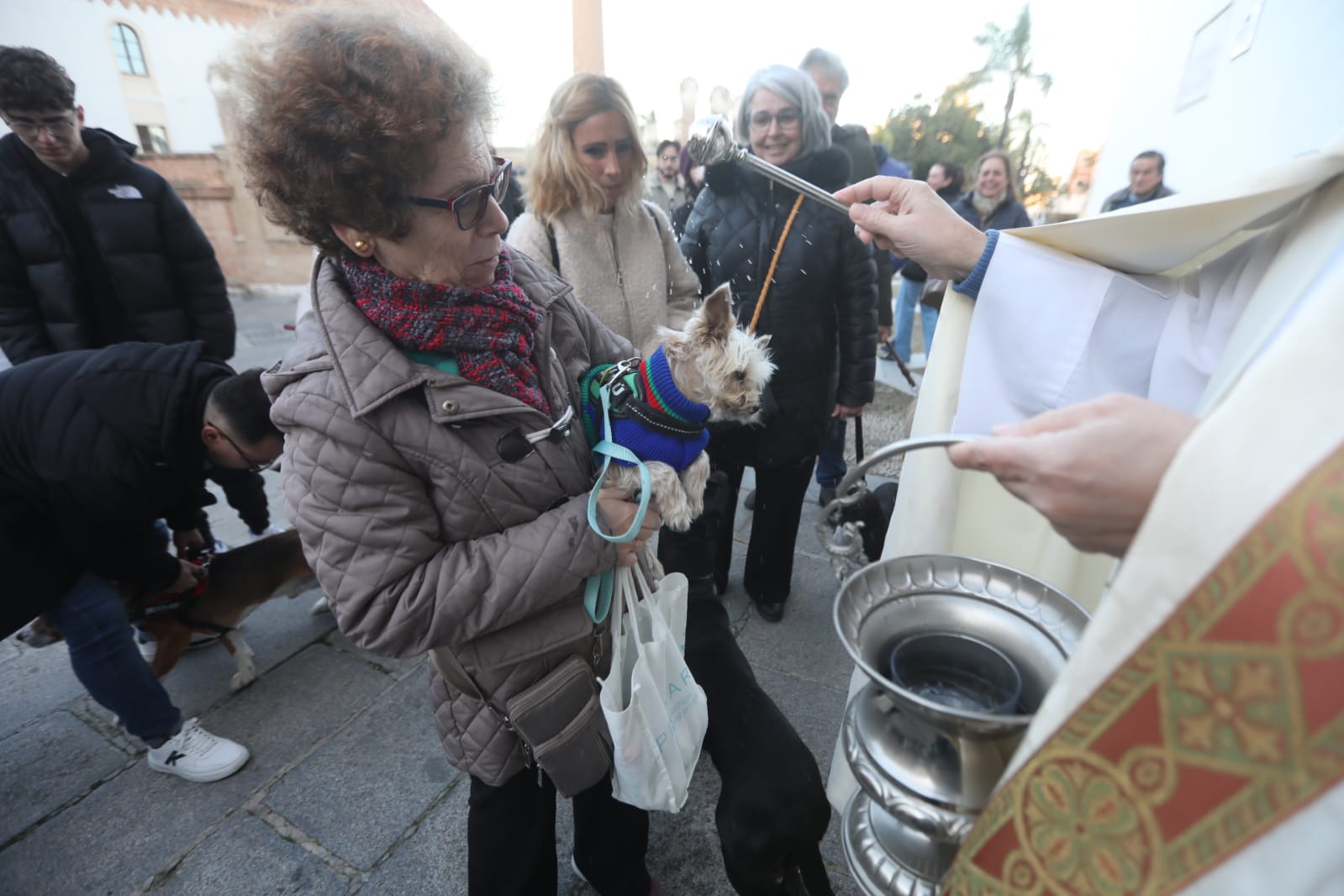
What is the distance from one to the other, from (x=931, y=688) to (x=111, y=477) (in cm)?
272

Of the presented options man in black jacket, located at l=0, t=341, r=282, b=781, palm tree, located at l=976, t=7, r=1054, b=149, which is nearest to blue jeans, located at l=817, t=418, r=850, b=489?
man in black jacket, located at l=0, t=341, r=282, b=781

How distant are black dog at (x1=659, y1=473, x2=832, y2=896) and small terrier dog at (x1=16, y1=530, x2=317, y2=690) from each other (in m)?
2.53

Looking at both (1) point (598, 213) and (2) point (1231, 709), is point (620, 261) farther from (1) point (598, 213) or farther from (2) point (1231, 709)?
(2) point (1231, 709)

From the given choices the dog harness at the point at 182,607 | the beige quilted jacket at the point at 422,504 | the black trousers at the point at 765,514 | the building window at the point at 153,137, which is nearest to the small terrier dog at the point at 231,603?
the dog harness at the point at 182,607

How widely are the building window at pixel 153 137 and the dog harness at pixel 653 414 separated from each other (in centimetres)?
3207

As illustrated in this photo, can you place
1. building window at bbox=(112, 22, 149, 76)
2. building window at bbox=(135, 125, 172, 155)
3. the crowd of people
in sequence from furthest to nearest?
1. building window at bbox=(135, 125, 172, 155)
2. building window at bbox=(112, 22, 149, 76)
3. the crowd of people

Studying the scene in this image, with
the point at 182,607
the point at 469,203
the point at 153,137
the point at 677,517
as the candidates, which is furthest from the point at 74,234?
the point at 153,137

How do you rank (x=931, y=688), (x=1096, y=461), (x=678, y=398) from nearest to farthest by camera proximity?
(x=1096, y=461), (x=931, y=688), (x=678, y=398)

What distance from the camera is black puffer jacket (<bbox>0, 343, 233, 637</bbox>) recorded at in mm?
2125

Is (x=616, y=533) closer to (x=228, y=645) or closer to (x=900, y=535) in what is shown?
(x=900, y=535)

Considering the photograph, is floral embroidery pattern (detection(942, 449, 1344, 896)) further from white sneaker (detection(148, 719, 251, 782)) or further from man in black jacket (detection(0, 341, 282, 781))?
white sneaker (detection(148, 719, 251, 782))

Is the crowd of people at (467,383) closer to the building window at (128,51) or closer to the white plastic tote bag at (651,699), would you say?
the white plastic tote bag at (651,699)

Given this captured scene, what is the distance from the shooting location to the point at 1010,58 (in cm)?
3741

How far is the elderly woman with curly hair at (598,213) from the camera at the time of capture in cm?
268
